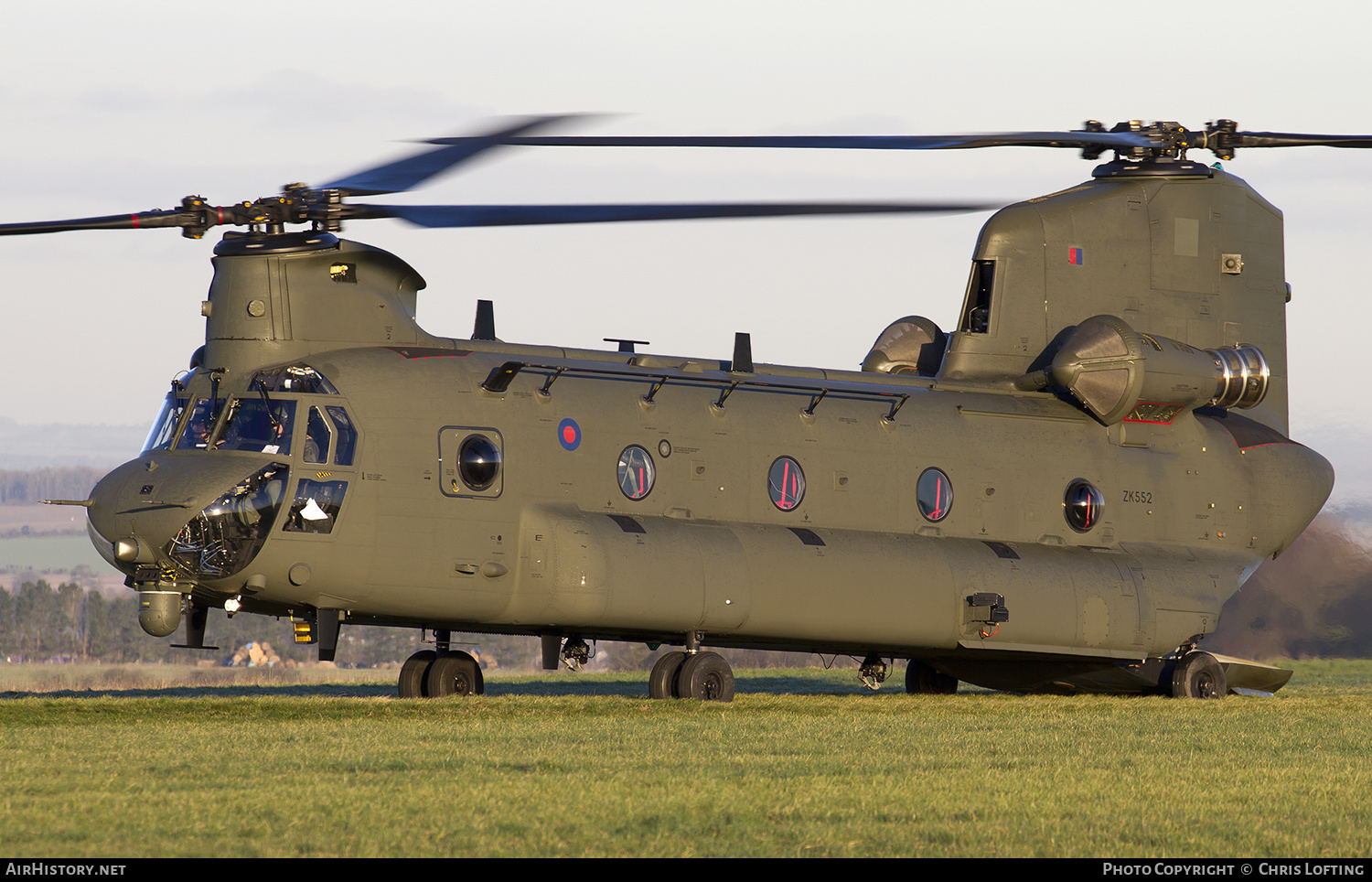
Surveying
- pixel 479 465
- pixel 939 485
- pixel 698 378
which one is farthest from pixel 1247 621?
pixel 479 465

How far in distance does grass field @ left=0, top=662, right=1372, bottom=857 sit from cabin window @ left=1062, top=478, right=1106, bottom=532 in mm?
3788

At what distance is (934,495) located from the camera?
797 inches

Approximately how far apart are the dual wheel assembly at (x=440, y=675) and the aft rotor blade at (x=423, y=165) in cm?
533

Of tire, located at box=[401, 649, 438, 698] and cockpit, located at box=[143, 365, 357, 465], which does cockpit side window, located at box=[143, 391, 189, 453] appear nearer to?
cockpit, located at box=[143, 365, 357, 465]

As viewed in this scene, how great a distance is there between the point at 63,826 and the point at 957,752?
6.83 metres

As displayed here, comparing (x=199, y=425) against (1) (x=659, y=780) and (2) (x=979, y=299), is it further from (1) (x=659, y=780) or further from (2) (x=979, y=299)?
(2) (x=979, y=299)

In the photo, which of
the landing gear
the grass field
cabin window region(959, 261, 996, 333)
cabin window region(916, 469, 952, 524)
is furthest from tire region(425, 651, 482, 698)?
cabin window region(959, 261, 996, 333)

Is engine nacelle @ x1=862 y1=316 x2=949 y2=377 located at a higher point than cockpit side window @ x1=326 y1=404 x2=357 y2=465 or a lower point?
higher

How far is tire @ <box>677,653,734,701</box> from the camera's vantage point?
17.9 m

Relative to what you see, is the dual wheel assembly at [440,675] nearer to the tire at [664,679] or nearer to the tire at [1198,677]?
the tire at [664,679]

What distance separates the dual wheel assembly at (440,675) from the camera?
61.5ft

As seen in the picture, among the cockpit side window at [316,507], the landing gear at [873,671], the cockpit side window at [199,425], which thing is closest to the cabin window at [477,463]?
the cockpit side window at [316,507]

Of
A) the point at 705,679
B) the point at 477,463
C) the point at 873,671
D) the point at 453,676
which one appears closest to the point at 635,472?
the point at 477,463
